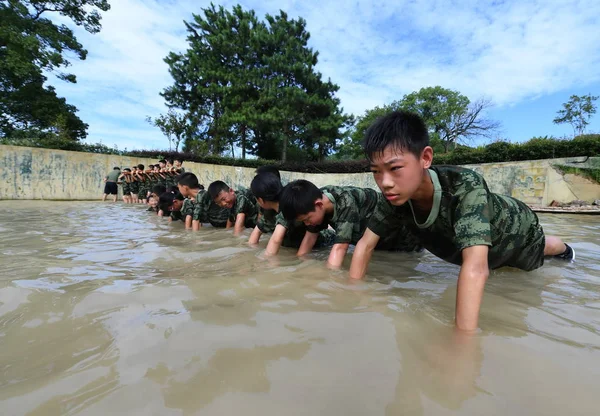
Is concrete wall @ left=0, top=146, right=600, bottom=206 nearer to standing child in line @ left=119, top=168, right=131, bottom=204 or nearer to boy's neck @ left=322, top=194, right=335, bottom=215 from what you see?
standing child in line @ left=119, top=168, right=131, bottom=204

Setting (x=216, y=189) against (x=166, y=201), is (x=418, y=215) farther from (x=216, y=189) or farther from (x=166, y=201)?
(x=166, y=201)

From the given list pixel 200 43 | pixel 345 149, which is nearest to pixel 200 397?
pixel 200 43

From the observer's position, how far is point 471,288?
4.65ft

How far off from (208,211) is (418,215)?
4.42 meters

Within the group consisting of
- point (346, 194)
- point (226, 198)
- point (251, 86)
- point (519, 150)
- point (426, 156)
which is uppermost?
point (251, 86)

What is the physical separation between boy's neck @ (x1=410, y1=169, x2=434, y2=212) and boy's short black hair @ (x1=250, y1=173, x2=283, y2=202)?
6.15ft

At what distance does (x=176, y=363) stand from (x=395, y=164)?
4.10ft

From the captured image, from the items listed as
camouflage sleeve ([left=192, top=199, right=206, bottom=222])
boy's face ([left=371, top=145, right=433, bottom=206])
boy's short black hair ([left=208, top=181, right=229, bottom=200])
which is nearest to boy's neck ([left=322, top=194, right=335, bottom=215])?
boy's face ([left=371, top=145, right=433, bottom=206])

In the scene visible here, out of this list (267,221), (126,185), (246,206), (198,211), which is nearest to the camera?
(267,221)

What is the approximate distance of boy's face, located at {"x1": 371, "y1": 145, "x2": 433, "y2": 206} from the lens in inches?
61.0

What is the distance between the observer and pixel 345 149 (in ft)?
107

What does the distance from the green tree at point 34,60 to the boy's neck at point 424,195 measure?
21.1m

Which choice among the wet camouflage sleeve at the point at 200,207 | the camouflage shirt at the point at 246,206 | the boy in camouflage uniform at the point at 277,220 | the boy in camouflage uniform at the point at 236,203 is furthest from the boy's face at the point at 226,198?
the boy in camouflage uniform at the point at 277,220

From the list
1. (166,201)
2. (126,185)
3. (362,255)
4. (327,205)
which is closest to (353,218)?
(327,205)
